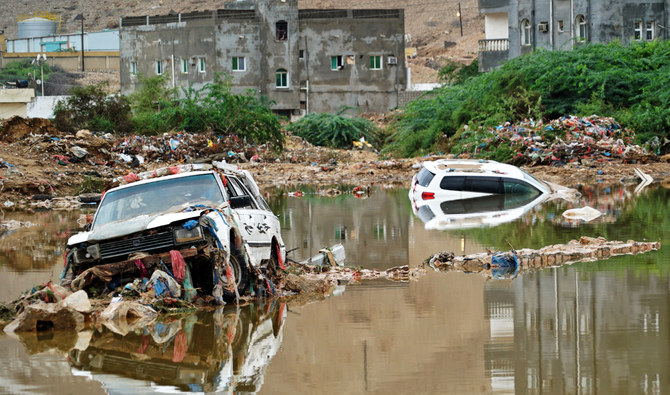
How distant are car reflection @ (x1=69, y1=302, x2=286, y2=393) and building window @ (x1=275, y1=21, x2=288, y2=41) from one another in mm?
65690

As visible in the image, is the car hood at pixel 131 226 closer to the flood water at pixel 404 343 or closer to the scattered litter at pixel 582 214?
the flood water at pixel 404 343

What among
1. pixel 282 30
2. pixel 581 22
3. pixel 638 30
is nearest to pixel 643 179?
pixel 581 22

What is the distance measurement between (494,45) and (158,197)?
59612 millimetres

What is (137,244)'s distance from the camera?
43.9ft

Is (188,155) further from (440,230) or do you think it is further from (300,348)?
(300,348)

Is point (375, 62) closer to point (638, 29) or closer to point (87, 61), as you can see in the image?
point (638, 29)

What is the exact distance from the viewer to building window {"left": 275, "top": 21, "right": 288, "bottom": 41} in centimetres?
7794

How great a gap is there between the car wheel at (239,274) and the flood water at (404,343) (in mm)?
303

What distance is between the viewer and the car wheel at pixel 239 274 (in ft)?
46.0

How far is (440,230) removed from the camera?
2391cm

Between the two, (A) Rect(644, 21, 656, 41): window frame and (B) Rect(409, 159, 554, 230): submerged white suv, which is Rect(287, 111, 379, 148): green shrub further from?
(B) Rect(409, 159, 554, 230): submerged white suv

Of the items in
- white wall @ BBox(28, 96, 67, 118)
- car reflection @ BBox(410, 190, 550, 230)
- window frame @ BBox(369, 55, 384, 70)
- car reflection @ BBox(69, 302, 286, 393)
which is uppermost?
window frame @ BBox(369, 55, 384, 70)

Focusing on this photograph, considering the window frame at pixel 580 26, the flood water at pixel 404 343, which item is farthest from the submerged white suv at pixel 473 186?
the window frame at pixel 580 26

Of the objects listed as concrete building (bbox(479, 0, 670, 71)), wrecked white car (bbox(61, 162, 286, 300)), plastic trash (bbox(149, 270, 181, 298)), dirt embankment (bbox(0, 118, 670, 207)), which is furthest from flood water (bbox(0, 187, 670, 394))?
concrete building (bbox(479, 0, 670, 71))
